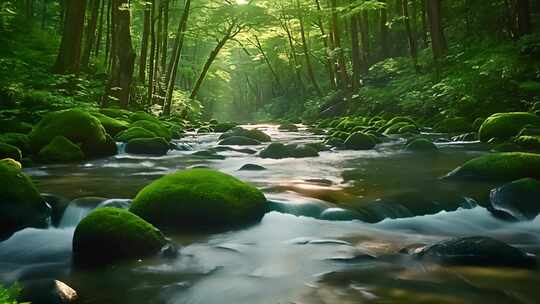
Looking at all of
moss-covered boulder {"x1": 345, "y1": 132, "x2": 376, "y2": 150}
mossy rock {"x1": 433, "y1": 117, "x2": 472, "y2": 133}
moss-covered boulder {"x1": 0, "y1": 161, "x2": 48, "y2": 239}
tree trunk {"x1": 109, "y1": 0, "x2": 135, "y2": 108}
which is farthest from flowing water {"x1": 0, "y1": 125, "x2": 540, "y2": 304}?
tree trunk {"x1": 109, "y1": 0, "x2": 135, "y2": 108}

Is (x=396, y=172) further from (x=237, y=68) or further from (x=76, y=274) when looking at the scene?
(x=237, y=68)

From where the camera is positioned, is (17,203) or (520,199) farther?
(520,199)

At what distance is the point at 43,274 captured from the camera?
375 cm

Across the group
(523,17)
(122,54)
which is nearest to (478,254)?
(523,17)

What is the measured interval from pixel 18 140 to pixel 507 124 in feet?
33.4

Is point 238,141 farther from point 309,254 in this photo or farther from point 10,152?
point 309,254

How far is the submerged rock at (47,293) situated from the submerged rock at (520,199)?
422 centimetres

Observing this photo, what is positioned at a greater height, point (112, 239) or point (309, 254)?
point (112, 239)

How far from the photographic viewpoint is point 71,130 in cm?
995

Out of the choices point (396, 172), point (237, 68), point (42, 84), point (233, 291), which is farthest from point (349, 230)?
point (237, 68)

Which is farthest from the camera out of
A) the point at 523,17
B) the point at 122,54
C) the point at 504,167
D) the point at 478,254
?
the point at 122,54

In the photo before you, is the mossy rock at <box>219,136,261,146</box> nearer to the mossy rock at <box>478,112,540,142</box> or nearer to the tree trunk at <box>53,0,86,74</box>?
the tree trunk at <box>53,0,86,74</box>

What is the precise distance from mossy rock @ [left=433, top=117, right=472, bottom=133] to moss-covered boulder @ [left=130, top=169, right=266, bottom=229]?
1035cm

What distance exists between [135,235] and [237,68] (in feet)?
196
